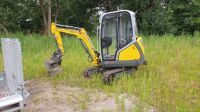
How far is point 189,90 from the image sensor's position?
608cm

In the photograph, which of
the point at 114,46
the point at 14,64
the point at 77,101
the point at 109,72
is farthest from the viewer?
the point at 114,46

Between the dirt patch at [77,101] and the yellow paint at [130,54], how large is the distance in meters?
1.38

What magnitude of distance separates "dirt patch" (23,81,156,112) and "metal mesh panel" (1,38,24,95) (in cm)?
147

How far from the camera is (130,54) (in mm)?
7492

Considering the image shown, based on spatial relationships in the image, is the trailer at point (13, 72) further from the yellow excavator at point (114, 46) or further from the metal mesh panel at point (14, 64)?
the yellow excavator at point (114, 46)

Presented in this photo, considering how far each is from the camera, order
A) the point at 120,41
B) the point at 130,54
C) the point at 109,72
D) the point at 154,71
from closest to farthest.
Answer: the point at 109,72, the point at 130,54, the point at 120,41, the point at 154,71

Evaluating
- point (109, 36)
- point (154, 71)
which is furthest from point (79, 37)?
point (154, 71)

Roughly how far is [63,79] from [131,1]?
13713 mm

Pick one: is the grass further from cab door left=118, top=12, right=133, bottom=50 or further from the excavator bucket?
cab door left=118, top=12, right=133, bottom=50

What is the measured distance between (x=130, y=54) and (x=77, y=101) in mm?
2210

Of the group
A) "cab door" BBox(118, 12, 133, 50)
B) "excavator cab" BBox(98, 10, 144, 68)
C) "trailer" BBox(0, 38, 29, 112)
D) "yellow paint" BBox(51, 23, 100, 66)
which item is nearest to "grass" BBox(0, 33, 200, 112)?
"excavator cab" BBox(98, 10, 144, 68)

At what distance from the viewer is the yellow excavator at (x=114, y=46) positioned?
746 cm

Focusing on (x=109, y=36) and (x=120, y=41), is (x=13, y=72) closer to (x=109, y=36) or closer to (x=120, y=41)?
(x=120, y=41)

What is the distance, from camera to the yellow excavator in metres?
7.46
